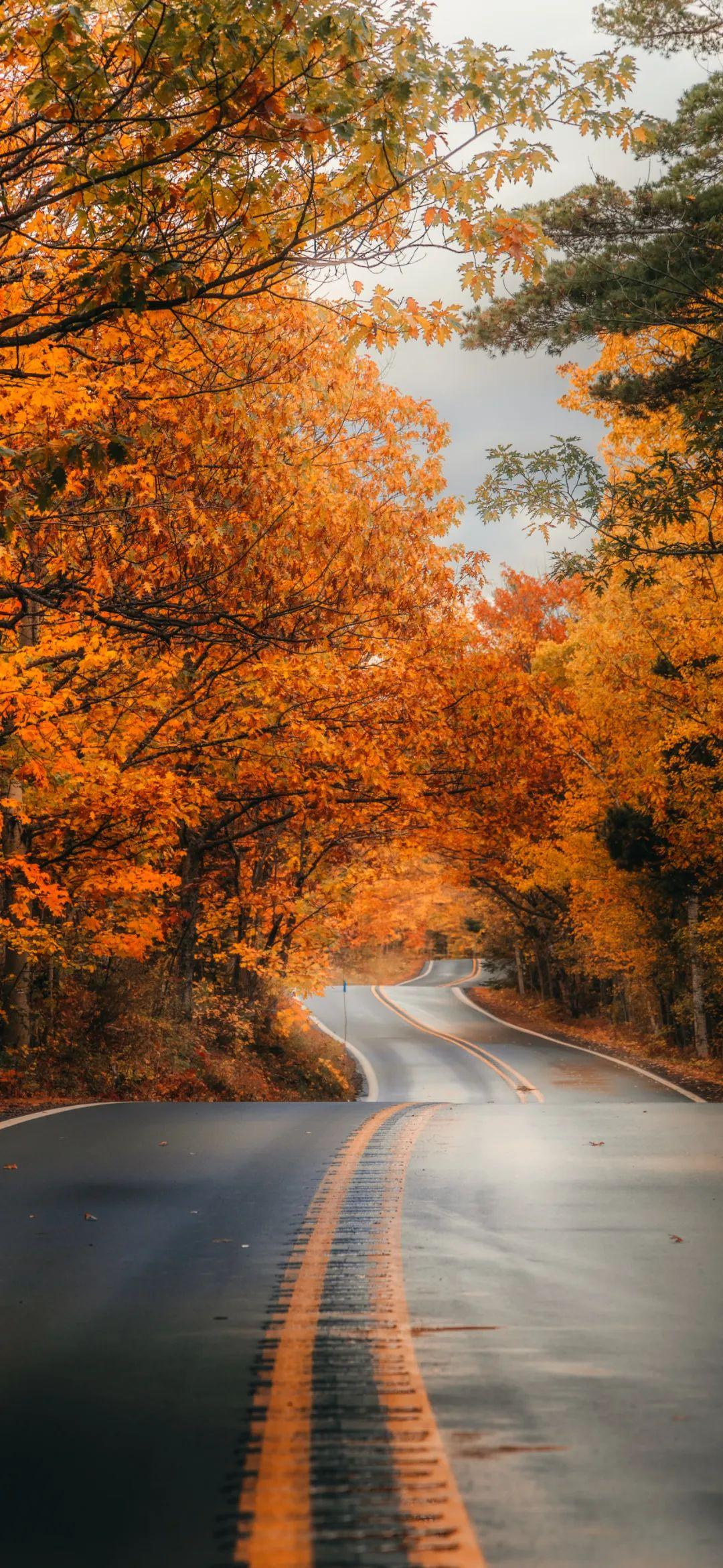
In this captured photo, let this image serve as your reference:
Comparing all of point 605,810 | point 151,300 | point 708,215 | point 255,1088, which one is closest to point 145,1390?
point 151,300

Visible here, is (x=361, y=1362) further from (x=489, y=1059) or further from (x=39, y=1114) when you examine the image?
(x=489, y=1059)

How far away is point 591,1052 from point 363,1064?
5.76 m

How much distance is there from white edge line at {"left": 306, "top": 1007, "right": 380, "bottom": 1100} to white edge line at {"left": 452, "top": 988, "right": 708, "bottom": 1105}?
5305 millimetres

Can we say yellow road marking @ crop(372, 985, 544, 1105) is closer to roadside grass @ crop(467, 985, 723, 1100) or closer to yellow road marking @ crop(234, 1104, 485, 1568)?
roadside grass @ crop(467, 985, 723, 1100)

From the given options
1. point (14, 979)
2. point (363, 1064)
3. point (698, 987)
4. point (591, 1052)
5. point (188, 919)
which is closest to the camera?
point (14, 979)

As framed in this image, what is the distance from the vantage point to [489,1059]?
94.7 ft

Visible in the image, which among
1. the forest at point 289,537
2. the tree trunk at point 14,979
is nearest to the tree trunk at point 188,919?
the forest at point 289,537

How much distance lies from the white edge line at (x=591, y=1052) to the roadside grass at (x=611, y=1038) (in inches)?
6.6

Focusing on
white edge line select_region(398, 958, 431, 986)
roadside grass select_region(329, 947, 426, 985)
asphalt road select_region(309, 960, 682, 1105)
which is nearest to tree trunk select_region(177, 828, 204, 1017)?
asphalt road select_region(309, 960, 682, 1105)

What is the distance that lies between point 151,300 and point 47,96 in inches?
42.5

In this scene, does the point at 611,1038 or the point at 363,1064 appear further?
the point at 611,1038

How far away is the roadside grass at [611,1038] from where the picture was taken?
23.1 m

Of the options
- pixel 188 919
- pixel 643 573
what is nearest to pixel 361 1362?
pixel 643 573

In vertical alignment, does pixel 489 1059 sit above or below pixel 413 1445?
below
